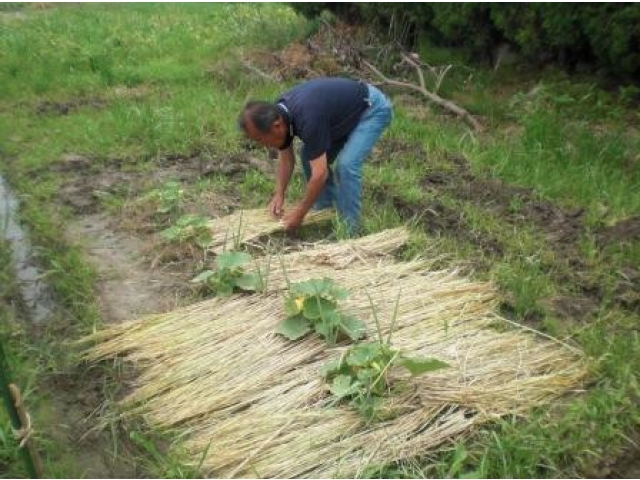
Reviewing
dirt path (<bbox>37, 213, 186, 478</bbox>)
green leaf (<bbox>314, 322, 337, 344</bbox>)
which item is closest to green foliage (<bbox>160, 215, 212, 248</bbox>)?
dirt path (<bbox>37, 213, 186, 478</bbox>)

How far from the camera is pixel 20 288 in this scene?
155 inches

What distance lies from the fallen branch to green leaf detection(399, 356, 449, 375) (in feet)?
13.3

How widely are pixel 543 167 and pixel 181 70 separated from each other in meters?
5.18

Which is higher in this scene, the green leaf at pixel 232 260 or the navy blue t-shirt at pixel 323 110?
the navy blue t-shirt at pixel 323 110

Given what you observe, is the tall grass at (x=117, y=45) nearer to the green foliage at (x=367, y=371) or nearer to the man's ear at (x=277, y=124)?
the man's ear at (x=277, y=124)

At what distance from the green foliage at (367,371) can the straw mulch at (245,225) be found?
148 cm

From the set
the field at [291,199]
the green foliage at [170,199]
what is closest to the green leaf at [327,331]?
the field at [291,199]

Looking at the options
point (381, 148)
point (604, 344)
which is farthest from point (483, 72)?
point (604, 344)

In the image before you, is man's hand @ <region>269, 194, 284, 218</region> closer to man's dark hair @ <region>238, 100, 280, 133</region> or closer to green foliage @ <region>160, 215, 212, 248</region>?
green foliage @ <region>160, 215, 212, 248</region>

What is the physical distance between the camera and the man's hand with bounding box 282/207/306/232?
13.5ft

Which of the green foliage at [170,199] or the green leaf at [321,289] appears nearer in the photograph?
the green leaf at [321,289]

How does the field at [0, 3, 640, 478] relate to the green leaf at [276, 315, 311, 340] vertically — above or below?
below

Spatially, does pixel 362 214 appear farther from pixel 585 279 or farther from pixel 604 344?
pixel 604 344

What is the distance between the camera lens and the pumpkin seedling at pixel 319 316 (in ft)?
9.89
